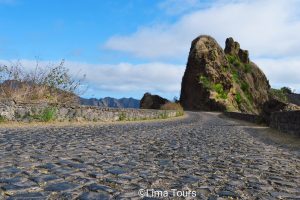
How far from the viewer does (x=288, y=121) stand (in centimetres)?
1509

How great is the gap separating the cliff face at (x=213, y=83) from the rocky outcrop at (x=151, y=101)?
1248cm

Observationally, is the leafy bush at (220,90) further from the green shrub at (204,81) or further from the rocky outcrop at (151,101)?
the rocky outcrop at (151,101)

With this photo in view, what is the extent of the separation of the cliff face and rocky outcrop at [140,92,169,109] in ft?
40.9

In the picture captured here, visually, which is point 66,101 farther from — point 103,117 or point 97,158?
→ point 97,158

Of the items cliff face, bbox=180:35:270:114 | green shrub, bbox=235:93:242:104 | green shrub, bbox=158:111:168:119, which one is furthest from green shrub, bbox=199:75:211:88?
green shrub, bbox=158:111:168:119

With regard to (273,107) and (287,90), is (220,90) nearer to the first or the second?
(273,107)

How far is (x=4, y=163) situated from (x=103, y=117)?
12.4m

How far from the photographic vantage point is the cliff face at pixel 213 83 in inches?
2494

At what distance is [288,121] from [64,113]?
8620 millimetres

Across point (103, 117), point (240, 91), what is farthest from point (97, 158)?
point (240, 91)

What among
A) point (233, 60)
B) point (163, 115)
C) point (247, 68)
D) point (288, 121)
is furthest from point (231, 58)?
point (288, 121)

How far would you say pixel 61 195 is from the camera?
11.8 feet

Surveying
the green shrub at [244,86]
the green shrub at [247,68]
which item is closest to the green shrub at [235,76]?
the green shrub at [244,86]

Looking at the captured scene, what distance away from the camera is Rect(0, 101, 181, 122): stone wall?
41.7 feet
